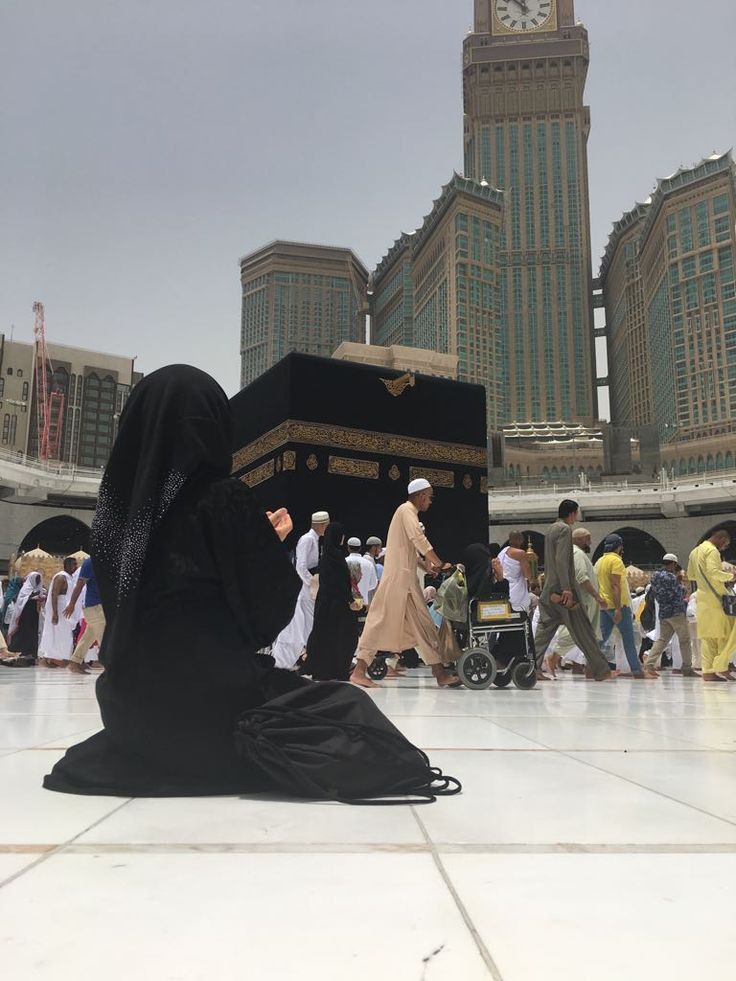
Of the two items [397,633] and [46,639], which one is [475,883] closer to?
[397,633]

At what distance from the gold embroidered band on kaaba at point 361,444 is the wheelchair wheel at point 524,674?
6.80 meters

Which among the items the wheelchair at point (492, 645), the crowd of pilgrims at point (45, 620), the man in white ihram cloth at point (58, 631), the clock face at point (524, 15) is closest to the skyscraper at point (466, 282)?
the clock face at point (524, 15)

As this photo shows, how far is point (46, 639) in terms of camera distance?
Result: 7.54 m

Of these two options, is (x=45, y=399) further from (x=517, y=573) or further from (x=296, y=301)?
(x=517, y=573)

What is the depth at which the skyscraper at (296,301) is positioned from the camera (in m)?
92.0

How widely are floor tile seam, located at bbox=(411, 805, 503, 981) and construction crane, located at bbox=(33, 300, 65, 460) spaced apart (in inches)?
2929

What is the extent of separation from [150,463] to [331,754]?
73 centimetres

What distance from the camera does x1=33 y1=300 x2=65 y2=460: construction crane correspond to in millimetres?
69938

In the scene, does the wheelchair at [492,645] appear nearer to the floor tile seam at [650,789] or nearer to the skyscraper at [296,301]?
the floor tile seam at [650,789]

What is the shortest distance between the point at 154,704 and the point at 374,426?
1024 cm

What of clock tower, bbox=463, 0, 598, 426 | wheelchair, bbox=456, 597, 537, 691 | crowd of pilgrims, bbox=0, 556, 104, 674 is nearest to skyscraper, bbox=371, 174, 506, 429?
clock tower, bbox=463, 0, 598, 426

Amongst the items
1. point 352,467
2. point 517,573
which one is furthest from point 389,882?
point 352,467

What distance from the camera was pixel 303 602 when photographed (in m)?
6.17

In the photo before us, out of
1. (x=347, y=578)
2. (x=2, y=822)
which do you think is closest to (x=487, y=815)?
(x=2, y=822)
